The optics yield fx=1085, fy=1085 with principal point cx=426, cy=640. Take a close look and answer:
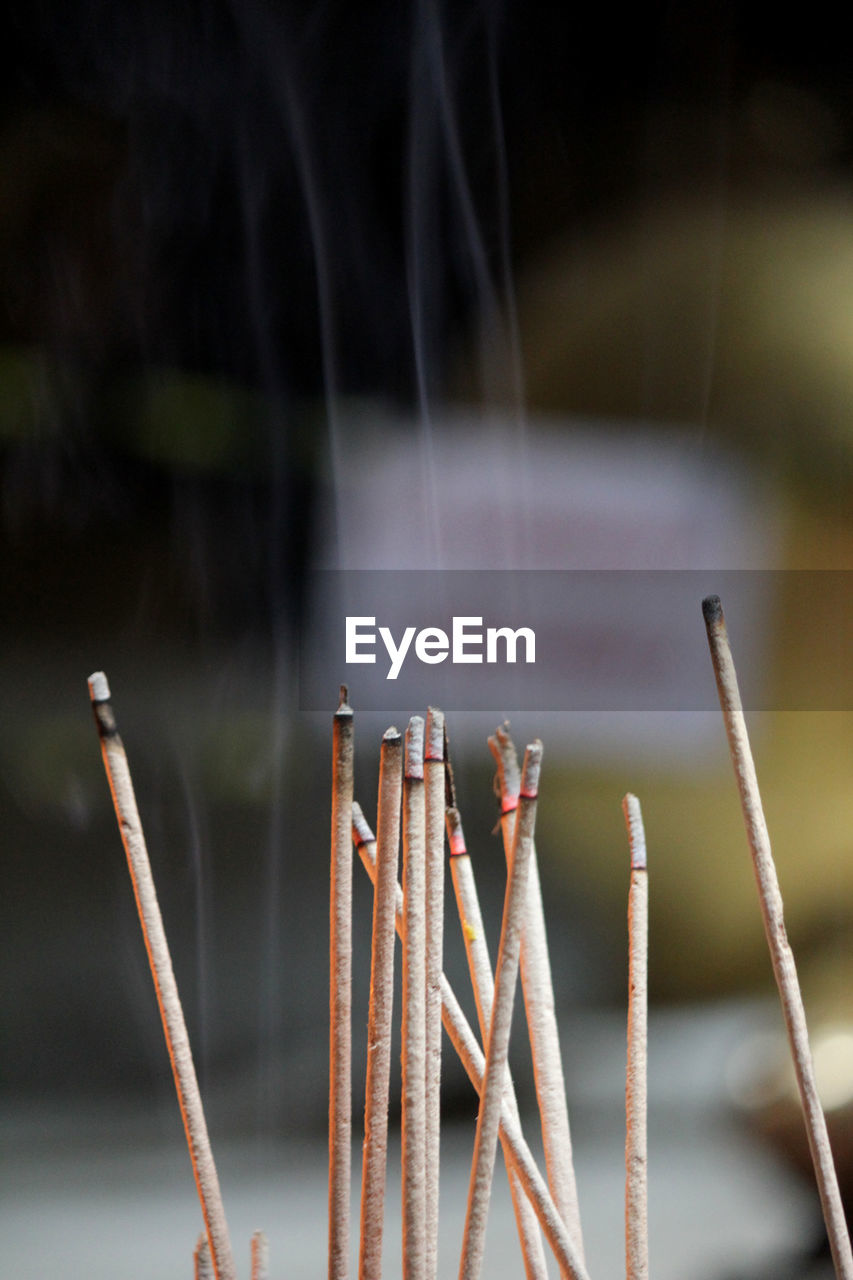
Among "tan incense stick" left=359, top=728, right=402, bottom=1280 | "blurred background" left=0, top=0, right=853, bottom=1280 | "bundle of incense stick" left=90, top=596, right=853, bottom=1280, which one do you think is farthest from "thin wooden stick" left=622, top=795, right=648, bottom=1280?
"blurred background" left=0, top=0, right=853, bottom=1280

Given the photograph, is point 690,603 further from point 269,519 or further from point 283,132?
point 283,132

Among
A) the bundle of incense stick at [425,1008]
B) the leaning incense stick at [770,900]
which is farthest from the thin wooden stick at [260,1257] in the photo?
the leaning incense stick at [770,900]

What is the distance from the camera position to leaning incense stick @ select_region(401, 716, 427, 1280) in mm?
410

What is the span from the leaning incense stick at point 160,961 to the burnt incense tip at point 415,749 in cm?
11

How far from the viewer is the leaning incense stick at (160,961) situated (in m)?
0.42

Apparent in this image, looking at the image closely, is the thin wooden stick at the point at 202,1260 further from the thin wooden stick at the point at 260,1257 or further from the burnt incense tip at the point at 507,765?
the burnt incense tip at the point at 507,765

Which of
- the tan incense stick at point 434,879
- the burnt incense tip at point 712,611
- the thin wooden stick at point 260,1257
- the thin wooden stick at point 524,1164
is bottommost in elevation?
the thin wooden stick at point 260,1257

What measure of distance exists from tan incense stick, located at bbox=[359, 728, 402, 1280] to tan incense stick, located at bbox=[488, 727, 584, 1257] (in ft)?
0.18

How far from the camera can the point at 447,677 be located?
97 cm

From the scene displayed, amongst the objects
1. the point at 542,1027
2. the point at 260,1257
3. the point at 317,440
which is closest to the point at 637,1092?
the point at 542,1027

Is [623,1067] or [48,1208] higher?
[623,1067]

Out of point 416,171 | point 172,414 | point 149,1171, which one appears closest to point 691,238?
point 416,171

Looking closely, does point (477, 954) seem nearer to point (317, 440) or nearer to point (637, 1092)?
point (637, 1092)

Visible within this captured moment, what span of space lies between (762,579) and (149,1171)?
0.76 m
